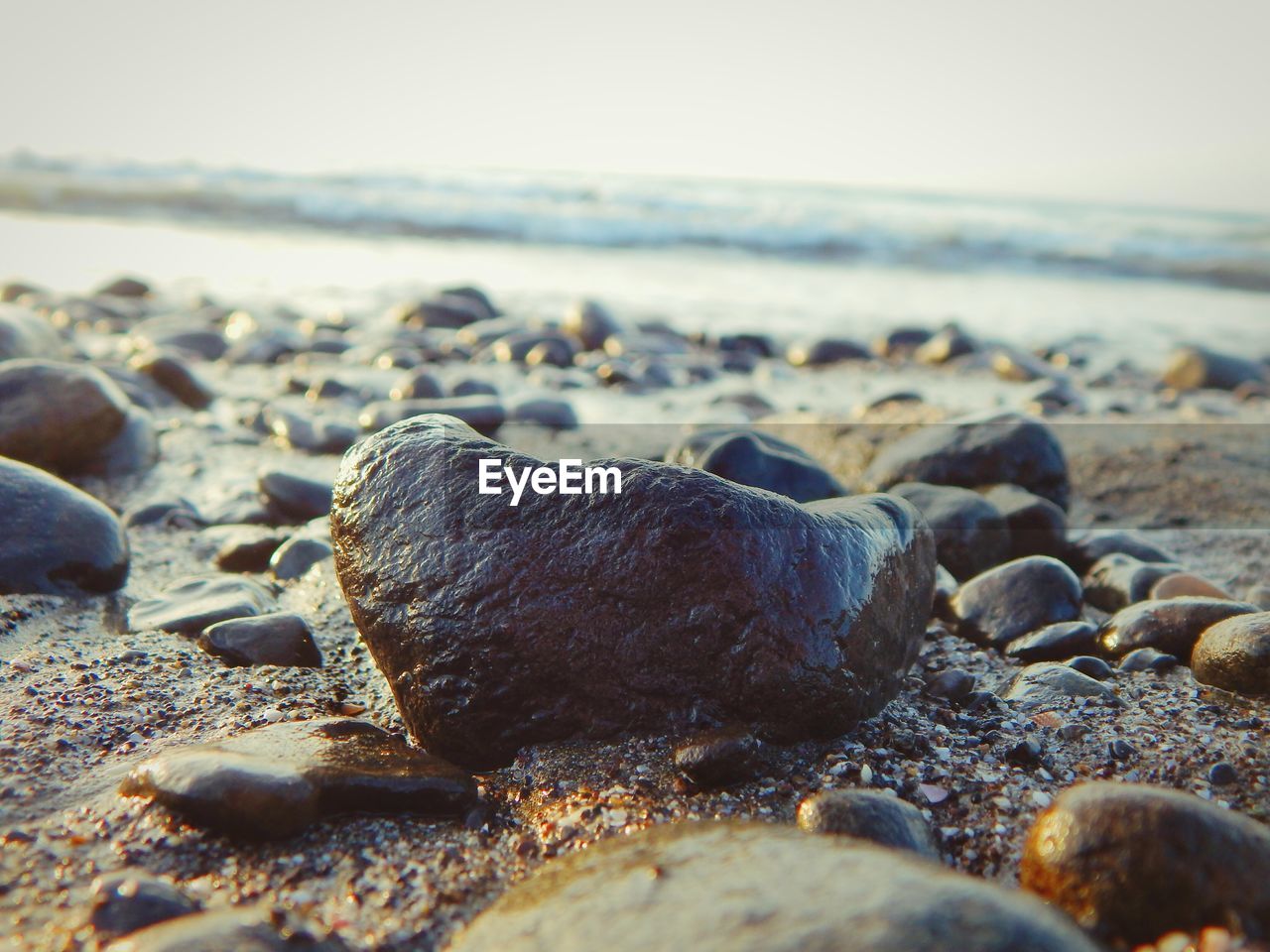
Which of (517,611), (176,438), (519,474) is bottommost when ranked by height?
(176,438)

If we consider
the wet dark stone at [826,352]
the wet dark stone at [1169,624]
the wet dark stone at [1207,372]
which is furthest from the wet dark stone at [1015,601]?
the wet dark stone at [1207,372]

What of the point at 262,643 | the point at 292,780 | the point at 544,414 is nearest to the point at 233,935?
the point at 292,780

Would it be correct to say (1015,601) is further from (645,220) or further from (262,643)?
(645,220)

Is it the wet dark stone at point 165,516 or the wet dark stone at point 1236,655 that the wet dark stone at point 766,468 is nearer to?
the wet dark stone at point 1236,655

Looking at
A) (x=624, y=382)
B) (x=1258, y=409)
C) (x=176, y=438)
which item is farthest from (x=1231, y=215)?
(x=176, y=438)

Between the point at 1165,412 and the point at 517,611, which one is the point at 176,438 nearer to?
the point at 517,611

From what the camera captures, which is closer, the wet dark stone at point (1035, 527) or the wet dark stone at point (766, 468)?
the wet dark stone at point (766, 468)
